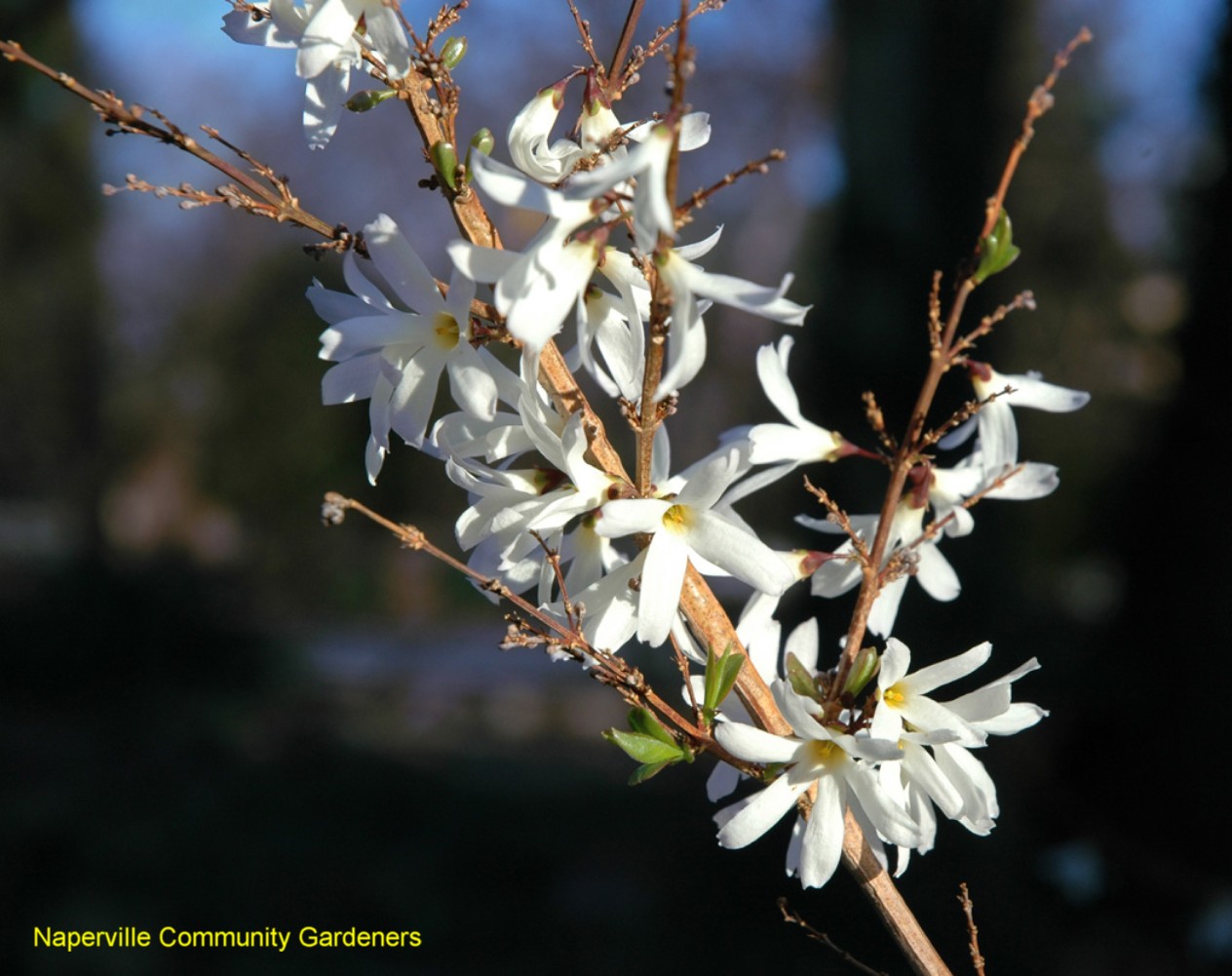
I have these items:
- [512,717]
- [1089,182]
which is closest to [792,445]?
[512,717]

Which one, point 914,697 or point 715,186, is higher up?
point 715,186

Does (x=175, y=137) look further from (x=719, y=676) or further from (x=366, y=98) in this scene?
(x=719, y=676)

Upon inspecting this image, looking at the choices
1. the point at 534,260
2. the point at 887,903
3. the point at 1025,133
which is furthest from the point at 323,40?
the point at 887,903

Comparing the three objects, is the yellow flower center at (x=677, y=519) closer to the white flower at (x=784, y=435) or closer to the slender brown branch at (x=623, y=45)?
the white flower at (x=784, y=435)

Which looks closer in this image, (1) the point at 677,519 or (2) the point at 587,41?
(1) the point at 677,519

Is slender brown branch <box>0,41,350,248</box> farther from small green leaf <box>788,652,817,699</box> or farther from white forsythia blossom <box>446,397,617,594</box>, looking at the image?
small green leaf <box>788,652,817,699</box>

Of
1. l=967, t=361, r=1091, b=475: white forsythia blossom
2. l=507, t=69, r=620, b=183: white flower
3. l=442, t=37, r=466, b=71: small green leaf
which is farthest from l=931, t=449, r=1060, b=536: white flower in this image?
l=442, t=37, r=466, b=71: small green leaf

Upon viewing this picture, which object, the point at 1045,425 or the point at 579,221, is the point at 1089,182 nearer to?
the point at 1045,425
